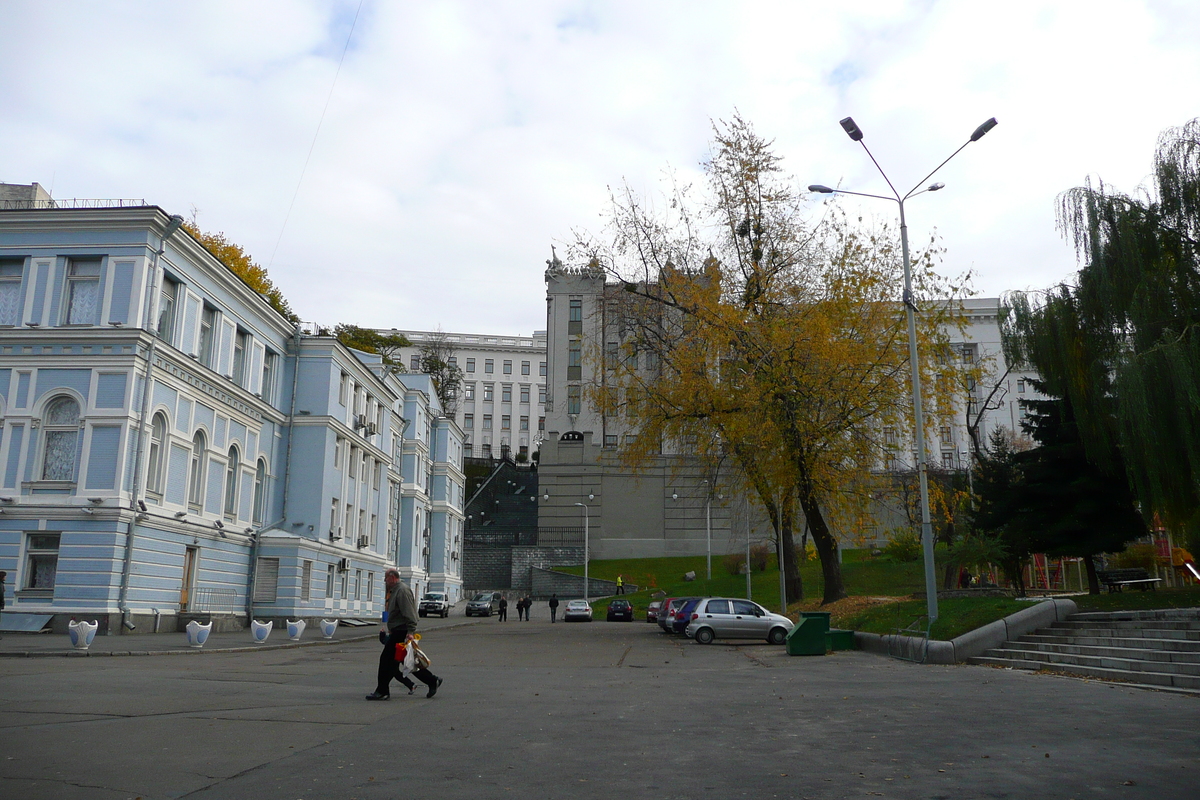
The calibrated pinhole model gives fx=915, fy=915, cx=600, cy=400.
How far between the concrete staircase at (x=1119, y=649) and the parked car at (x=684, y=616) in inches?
524

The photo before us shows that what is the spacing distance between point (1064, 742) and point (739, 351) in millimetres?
19066

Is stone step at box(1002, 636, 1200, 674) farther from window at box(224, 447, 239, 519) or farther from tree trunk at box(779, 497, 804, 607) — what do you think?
window at box(224, 447, 239, 519)

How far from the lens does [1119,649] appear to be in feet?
51.3

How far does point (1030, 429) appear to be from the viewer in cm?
2914

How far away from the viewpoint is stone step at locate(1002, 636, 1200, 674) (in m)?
14.1

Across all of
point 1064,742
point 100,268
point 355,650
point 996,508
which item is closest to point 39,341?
point 100,268

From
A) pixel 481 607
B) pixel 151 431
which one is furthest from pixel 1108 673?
pixel 481 607

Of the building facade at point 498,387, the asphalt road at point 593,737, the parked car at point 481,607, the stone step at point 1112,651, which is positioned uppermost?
the building facade at point 498,387

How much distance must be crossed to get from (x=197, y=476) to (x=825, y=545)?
22.1 metres

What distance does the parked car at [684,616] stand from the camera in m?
31.0

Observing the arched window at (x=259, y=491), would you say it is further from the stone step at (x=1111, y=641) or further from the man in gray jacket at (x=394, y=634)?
the stone step at (x=1111, y=641)

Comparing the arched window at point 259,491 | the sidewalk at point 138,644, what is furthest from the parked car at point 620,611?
the sidewalk at point 138,644

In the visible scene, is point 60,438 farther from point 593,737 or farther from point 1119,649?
point 1119,649

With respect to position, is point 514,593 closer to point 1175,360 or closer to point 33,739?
point 1175,360
